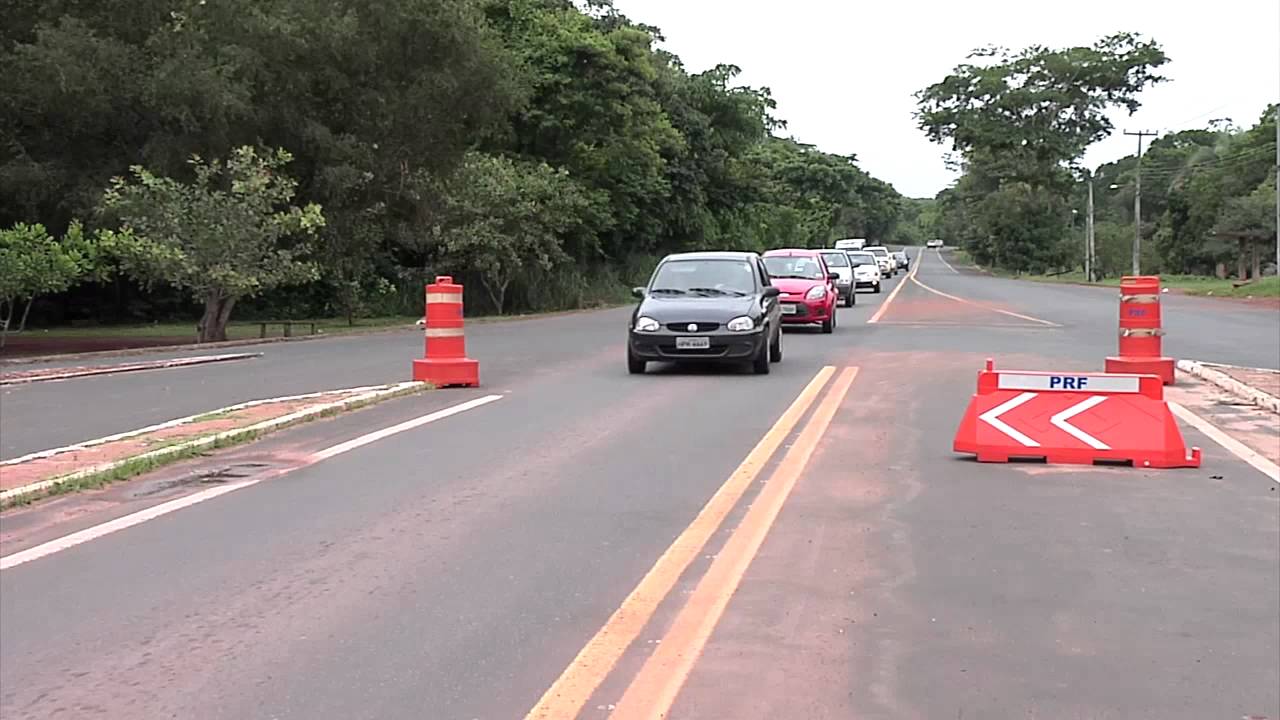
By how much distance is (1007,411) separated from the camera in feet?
32.4

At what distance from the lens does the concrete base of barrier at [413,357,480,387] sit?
586 inches

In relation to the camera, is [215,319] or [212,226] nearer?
[212,226]

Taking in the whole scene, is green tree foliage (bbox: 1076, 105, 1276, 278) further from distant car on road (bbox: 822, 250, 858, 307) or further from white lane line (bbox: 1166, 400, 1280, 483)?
white lane line (bbox: 1166, 400, 1280, 483)

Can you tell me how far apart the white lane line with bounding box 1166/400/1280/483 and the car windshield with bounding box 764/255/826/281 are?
1155 cm

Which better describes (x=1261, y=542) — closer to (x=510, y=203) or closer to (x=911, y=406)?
(x=911, y=406)

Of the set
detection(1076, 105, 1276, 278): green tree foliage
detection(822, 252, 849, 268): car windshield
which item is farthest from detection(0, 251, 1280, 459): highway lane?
detection(1076, 105, 1276, 278): green tree foliage

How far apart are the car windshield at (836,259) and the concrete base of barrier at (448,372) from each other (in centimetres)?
2234

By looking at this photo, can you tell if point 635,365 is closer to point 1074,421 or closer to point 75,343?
point 1074,421

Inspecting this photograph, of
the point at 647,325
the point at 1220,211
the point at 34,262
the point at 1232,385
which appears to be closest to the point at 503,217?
the point at 34,262

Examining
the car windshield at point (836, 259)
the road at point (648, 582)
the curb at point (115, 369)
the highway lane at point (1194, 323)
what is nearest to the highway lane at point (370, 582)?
the road at point (648, 582)

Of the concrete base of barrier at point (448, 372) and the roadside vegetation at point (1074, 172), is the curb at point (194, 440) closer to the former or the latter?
the concrete base of barrier at point (448, 372)

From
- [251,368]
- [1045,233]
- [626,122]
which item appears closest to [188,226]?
[251,368]

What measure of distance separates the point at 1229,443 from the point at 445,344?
Answer: 832 cm

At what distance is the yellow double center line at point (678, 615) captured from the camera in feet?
15.8
